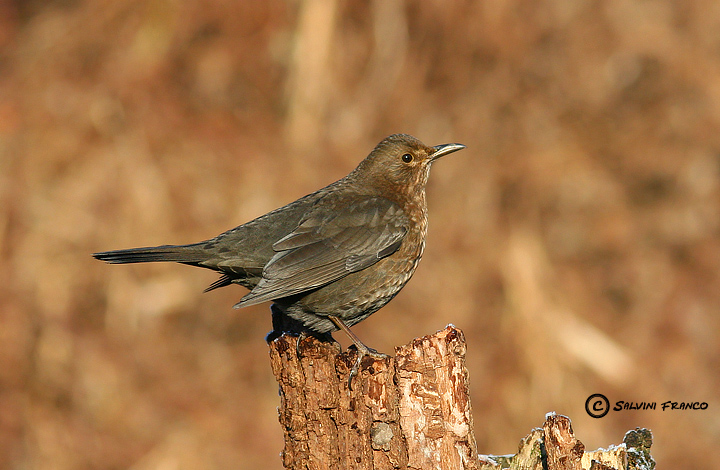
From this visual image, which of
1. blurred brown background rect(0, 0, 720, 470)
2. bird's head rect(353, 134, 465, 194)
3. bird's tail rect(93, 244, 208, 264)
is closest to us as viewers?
bird's tail rect(93, 244, 208, 264)

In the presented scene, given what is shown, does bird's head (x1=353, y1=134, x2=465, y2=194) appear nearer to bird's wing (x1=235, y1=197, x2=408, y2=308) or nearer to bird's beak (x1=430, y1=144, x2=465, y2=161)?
bird's beak (x1=430, y1=144, x2=465, y2=161)

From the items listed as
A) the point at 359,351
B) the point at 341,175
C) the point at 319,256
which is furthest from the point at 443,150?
the point at 341,175

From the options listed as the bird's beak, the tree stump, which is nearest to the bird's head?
the bird's beak

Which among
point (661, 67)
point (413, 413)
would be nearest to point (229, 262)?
point (413, 413)

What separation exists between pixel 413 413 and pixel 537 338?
6064 millimetres

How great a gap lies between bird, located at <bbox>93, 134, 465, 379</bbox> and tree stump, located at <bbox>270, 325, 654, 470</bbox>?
636mm

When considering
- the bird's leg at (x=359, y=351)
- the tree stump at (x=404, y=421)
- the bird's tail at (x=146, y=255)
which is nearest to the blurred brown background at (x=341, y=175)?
the bird's leg at (x=359, y=351)

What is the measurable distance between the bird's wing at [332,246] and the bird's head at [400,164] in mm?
280

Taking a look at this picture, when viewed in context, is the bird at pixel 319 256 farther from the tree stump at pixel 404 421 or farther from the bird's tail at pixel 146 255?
the tree stump at pixel 404 421

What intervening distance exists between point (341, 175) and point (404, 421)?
21.8 feet

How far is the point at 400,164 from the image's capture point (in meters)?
5.16

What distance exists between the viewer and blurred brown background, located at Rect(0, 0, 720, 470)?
8.76 meters

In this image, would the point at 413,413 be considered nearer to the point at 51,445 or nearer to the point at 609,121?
the point at 51,445

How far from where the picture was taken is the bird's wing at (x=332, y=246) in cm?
431
